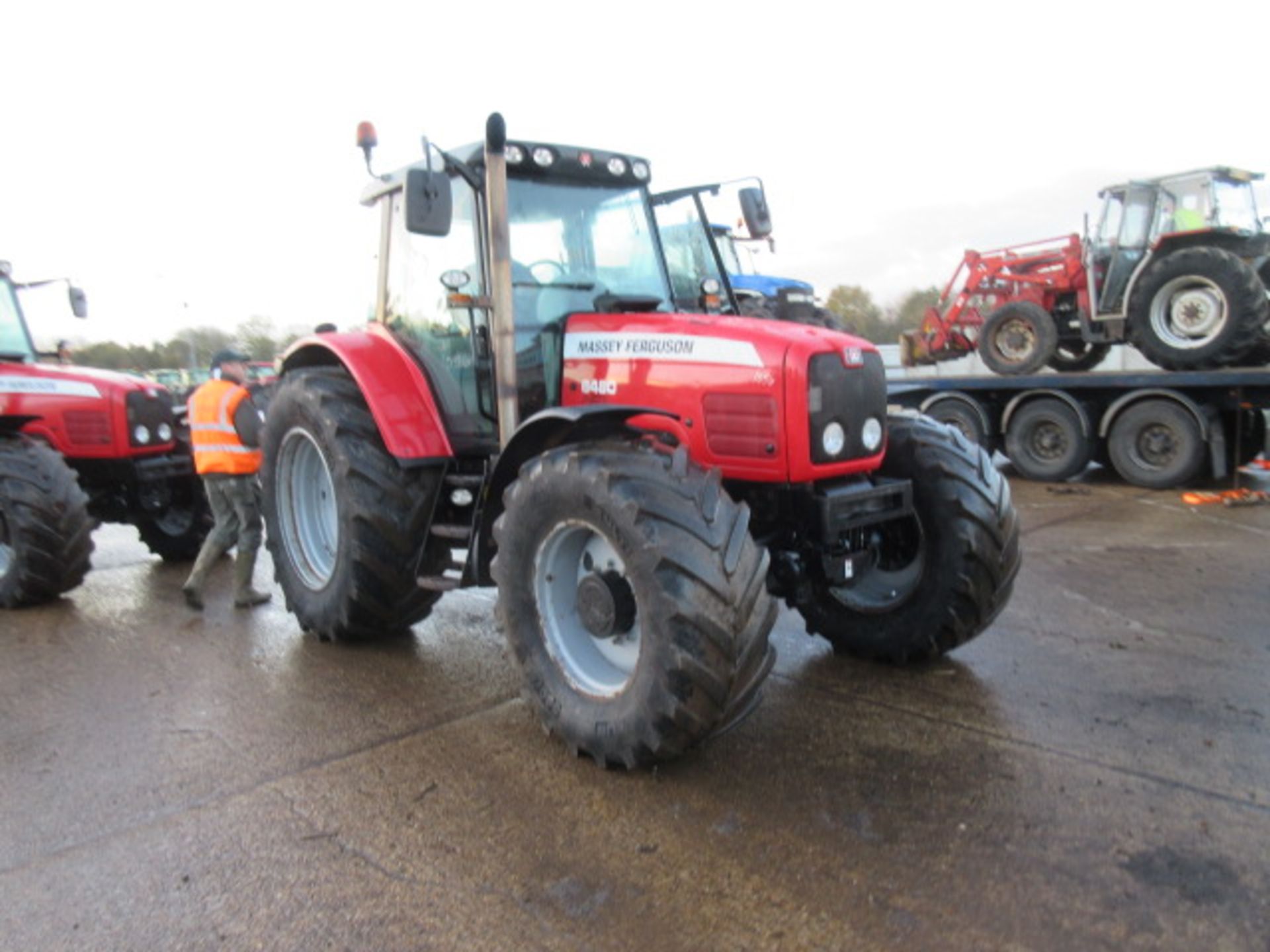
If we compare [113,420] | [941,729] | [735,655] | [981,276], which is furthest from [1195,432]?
[113,420]

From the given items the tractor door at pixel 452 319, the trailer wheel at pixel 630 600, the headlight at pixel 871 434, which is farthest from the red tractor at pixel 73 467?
the headlight at pixel 871 434

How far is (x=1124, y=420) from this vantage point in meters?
10.3

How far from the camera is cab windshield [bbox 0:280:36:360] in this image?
7.03 metres

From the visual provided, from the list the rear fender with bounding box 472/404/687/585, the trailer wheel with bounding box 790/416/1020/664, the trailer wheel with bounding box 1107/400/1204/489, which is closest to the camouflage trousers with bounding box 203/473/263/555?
the rear fender with bounding box 472/404/687/585

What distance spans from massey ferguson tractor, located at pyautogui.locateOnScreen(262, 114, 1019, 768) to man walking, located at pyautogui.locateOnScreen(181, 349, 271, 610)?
2.47ft

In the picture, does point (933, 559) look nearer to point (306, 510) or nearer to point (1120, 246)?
point (306, 510)

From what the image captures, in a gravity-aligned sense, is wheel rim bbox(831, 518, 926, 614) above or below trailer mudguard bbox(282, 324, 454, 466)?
below

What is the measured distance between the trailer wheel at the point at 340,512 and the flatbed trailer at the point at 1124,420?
8.42 meters

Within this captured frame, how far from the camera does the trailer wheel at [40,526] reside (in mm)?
5941

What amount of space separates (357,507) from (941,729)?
9.16 ft

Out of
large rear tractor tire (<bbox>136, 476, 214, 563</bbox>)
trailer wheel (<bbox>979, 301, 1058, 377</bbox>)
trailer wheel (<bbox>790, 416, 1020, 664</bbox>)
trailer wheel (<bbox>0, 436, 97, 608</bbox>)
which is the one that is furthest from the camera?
trailer wheel (<bbox>979, 301, 1058, 377</bbox>)

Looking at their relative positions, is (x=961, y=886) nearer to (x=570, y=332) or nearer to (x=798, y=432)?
(x=798, y=432)

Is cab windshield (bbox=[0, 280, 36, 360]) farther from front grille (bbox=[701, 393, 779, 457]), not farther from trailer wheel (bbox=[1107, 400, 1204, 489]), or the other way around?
trailer wheel (bbox=[1107, 400, 1204, 489])

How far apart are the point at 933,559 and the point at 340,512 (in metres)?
2.82
